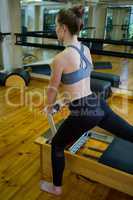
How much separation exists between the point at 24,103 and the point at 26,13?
2.06 meters

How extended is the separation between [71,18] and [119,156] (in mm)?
1060

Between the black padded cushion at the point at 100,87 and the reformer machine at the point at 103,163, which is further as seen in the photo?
the black padded cushion at the point at 100,87

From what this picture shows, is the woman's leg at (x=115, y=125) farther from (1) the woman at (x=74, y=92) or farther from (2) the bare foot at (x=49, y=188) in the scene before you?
(2) the bare foot at (x=49, y=188)

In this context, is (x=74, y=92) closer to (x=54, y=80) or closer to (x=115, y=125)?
(x=54, y=80)

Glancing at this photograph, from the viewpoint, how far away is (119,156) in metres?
1.71

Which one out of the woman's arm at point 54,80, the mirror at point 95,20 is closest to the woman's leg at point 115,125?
the woman's arm at point 54,80

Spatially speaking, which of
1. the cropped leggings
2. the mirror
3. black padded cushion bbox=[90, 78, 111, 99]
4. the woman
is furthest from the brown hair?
the mirror

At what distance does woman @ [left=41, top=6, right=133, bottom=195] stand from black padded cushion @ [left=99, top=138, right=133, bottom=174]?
8.2 inches

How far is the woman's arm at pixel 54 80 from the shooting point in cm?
132

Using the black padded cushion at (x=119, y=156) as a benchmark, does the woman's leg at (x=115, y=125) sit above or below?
Answer: above

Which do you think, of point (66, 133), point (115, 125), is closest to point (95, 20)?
Answer: point (115, 125)

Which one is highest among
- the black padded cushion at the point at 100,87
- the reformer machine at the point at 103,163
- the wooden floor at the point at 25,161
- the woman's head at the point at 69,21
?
the woman's head at the point at 69,21

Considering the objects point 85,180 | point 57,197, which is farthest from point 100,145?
point 57,197

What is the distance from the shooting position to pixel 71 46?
1340 millimetres
